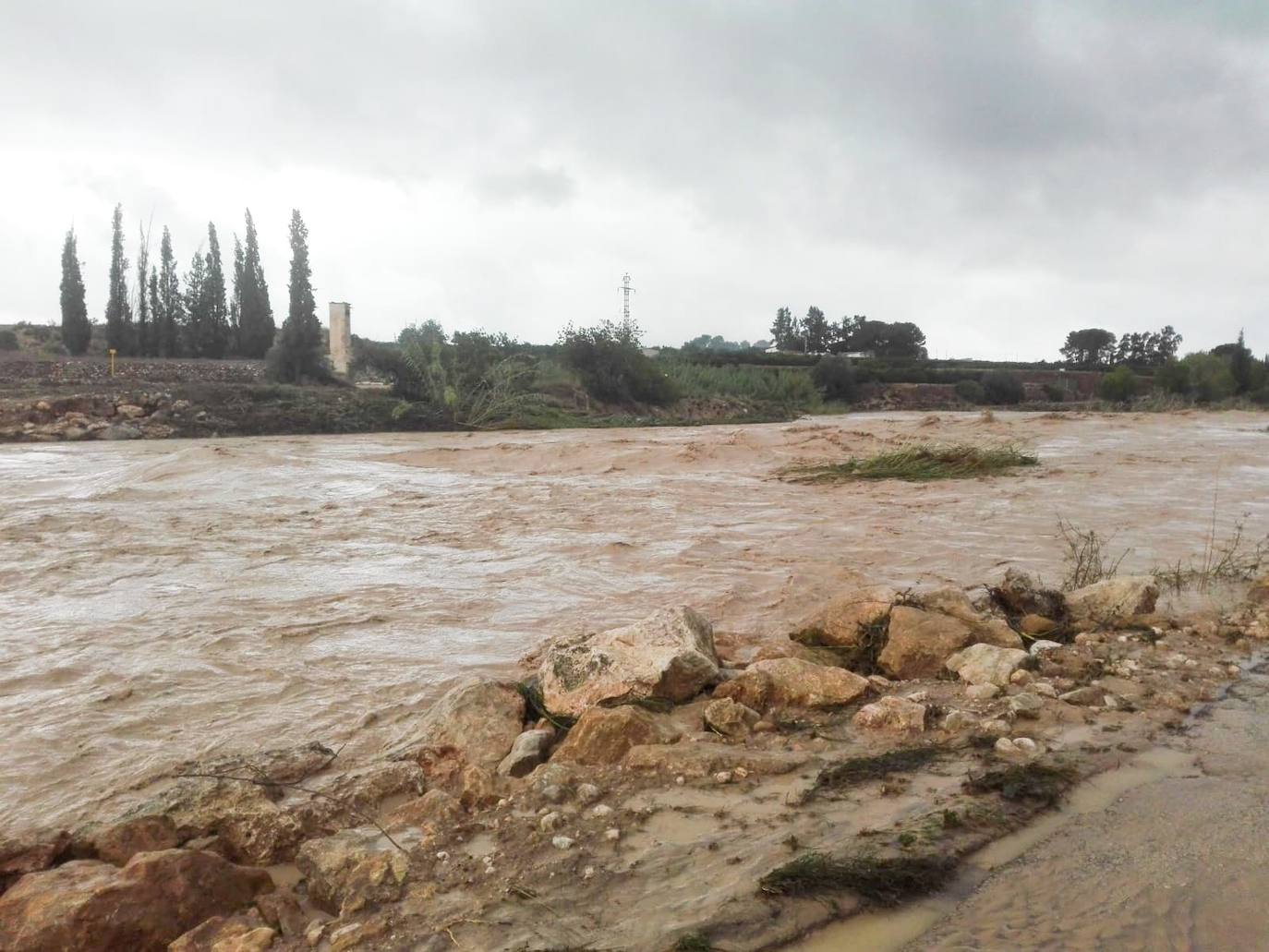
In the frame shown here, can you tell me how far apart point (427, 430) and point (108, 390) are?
7536 millimetres

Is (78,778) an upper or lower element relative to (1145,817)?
lower

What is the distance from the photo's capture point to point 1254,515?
8102mm

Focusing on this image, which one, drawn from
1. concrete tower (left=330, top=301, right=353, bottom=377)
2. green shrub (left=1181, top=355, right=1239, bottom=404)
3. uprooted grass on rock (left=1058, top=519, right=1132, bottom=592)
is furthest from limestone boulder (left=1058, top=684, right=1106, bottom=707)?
green shrub (left=1181, top=355, right=1239, bottom=404)

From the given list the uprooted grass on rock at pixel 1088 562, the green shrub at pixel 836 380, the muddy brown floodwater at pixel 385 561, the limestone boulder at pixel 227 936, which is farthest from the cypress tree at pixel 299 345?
the limestone boulder at pixel 227 936

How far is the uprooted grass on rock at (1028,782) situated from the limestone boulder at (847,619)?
1.44m

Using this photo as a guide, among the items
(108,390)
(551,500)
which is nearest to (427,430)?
(108,390)

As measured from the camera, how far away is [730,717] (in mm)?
2980

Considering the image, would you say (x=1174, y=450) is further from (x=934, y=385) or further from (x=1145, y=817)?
(x=934, y=385)

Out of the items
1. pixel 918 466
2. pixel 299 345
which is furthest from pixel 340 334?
pixel 918 466

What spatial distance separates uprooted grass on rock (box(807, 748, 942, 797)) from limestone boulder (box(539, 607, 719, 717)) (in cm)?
78

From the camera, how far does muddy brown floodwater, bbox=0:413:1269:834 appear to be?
11.9ft

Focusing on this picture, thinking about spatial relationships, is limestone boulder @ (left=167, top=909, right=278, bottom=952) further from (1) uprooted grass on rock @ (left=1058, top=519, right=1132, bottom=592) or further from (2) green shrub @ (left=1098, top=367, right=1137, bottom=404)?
(2) green shrub @ (left=1098, top=367, right=1137, bottom=404)

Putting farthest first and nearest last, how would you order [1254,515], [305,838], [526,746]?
[1254,515] < [526,746] < [305,838]

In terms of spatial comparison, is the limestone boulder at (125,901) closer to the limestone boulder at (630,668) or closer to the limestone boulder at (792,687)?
the limestone boulder at (630,668)
